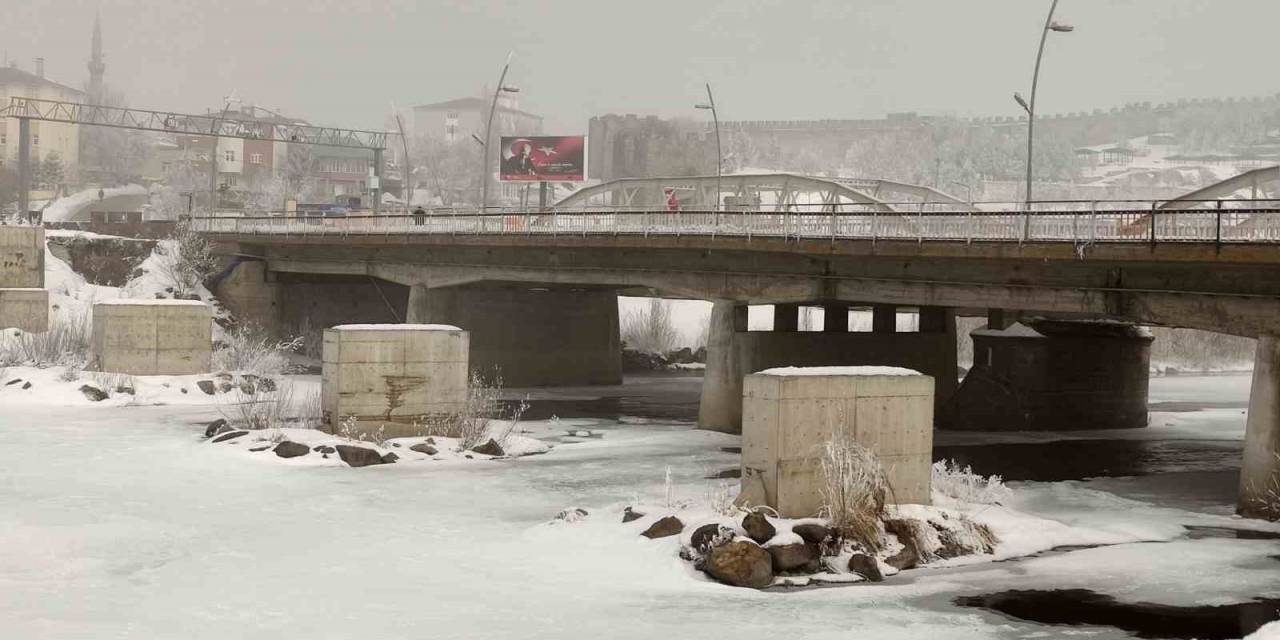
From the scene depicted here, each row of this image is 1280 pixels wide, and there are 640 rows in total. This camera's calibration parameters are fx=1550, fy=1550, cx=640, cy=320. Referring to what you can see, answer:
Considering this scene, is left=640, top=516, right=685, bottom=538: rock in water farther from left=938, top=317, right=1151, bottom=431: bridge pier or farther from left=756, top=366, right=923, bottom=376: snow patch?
left=938, top=317, right=1151, bottom=431: bridge pier

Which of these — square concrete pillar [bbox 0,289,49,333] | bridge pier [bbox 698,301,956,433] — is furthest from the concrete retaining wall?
bridge pier [bbox 698,301,956,433]

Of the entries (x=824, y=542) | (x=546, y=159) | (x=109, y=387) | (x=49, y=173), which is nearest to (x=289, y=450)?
(x=824, y=542)

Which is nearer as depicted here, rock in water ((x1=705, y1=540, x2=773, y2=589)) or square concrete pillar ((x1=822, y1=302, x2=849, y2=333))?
rock in water ((x1=705, y1=540, x2=773, y2=589))

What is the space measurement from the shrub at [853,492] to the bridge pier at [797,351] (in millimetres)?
21858

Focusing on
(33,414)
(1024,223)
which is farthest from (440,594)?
(33,414)

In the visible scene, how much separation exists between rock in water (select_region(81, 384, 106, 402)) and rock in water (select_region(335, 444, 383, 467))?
17.0 m

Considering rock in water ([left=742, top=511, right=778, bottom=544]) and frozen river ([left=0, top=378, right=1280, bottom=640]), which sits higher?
rock in water ([left=742, top=511, right=778, bottom=544])

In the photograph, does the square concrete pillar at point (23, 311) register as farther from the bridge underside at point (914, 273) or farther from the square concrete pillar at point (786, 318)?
the square concrete pillar at point (786, 318)

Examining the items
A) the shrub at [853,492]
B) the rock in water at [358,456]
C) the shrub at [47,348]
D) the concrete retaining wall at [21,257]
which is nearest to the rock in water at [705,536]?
the shrub at [853,492]

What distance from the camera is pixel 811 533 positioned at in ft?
80.8

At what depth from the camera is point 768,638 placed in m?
20.3

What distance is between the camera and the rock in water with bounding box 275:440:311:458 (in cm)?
3666

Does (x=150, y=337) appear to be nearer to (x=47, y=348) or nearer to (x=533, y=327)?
(x=47, y=348)

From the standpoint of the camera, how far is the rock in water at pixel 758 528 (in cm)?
2438
